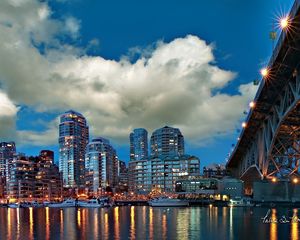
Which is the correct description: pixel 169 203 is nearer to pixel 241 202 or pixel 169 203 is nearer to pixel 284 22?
pixel 241 202

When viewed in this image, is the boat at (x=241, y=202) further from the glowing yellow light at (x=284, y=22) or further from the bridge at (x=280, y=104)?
the glowing yellow light at (x=284, y=22)

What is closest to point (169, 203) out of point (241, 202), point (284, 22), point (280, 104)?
point (241, 202)

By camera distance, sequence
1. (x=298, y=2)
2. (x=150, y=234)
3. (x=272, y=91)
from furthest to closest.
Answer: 1. (x=272, y=91)
2. (x=150, y=234)
3. (x=298, y=2)

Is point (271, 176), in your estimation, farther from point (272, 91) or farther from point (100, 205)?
point (100, 205)

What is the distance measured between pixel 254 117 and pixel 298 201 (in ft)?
128

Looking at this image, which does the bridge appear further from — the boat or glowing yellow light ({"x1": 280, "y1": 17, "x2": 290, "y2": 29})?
the boat

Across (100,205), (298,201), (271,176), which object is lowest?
(100,205)

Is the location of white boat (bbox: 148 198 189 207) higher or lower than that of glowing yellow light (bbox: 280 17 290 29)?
lower

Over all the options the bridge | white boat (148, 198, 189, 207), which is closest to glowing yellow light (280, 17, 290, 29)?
the bridge

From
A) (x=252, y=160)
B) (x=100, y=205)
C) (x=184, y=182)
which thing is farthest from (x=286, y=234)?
(x=184, y=182)

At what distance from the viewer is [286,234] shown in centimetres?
4791

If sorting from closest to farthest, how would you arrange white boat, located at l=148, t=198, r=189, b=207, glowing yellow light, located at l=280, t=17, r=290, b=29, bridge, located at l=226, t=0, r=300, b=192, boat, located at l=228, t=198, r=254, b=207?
glowing yellow light, located at l=280, t=17, r=290, b=29 < bridge, located at l=226, t=0, r=300, b=192 < boat, located at l=228, t=198, r=254, b=207 < white boat, located at l=148, t=198, r=189, b=207

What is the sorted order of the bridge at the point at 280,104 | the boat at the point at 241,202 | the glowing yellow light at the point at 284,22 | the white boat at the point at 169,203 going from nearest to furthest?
the glowing yellow light at the point at 284,22 < the bridge at the point at 280,104 < the boat at the point at 241,202 < the white boat at the point at 169,203

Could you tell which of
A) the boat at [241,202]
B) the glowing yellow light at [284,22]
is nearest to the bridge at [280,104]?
Answer: the glowing yellow light at [284,22]
